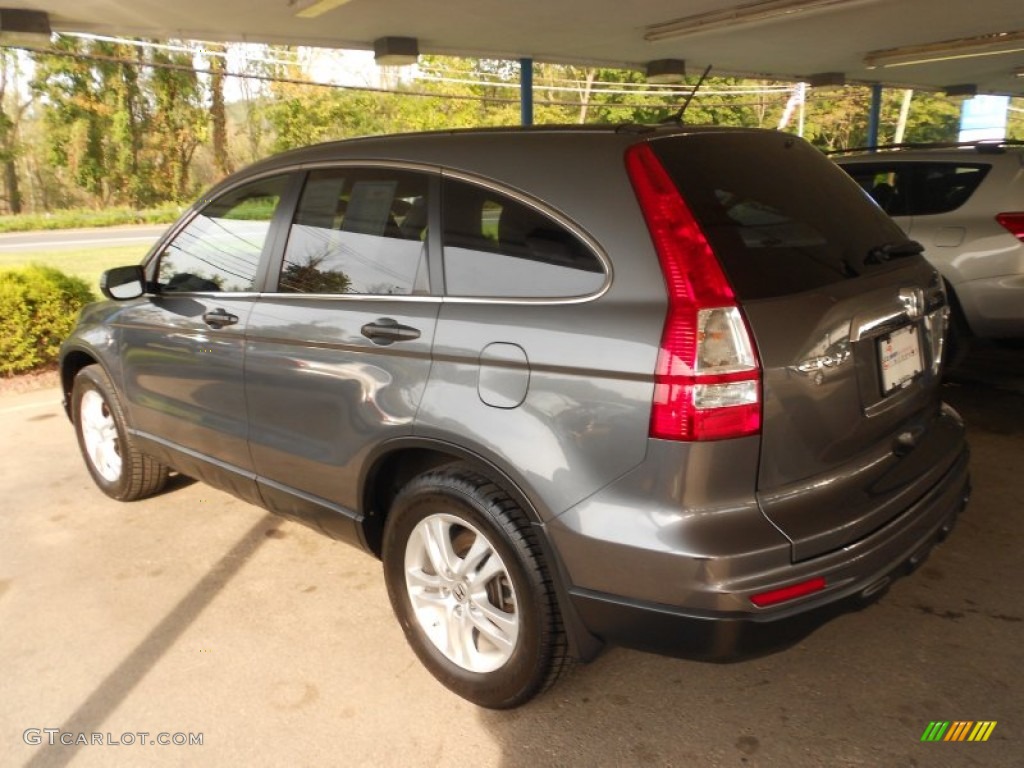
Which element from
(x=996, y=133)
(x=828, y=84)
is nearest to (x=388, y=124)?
(x=996, y=133)

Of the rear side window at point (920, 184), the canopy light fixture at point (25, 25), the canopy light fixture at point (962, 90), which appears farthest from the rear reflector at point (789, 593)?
the canopy light fixture at point (962, 90)

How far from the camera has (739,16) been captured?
7156 mm

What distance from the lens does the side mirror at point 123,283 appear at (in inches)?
147

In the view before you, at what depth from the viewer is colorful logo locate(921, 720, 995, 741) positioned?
92.7 inches

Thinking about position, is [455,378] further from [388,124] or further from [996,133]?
[388,124]

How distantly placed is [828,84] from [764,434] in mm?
11502

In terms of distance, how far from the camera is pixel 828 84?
38.6 feet

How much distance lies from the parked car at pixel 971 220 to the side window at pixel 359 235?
429 cm

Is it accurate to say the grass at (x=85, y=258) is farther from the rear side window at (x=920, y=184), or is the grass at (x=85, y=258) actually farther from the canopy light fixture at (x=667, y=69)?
the rear side window at (x=920, y=184)

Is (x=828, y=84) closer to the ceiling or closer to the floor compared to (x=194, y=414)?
closer to the ceiling

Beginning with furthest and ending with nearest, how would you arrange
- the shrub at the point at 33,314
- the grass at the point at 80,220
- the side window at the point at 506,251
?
the grass at the point at 80,220 < the shrub at the point at 33,314 < the side window at the point at 506,251

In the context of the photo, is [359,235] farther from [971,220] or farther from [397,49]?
[397,49]

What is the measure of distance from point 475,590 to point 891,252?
1.75m

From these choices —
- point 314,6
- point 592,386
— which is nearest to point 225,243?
point 592,386
